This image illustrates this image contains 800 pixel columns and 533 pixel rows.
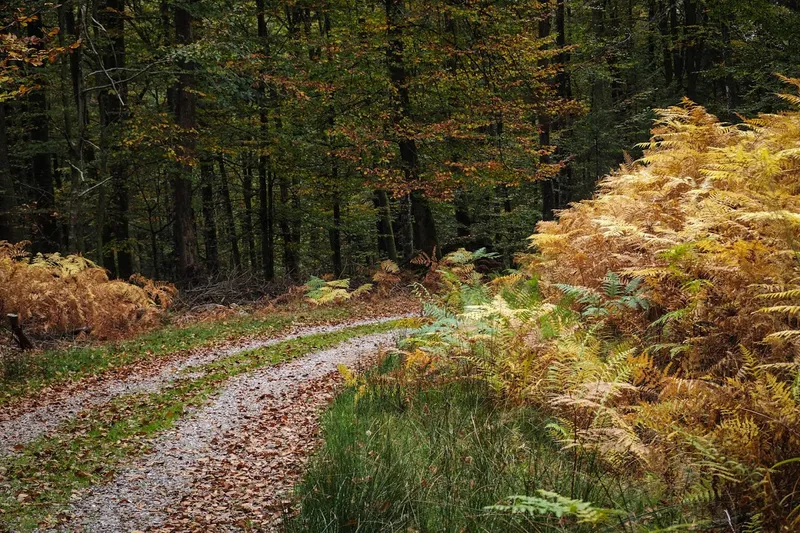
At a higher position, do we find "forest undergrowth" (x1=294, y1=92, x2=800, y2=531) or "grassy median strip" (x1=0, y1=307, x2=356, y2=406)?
"forest undergrowth" (x1=294, y1=92, x2=800, y2=531)

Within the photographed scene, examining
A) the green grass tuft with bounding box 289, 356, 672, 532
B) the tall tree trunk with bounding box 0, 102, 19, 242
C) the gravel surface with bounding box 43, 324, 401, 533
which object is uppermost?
the tall tree trunk with bounding box 0, 102, 19, 242

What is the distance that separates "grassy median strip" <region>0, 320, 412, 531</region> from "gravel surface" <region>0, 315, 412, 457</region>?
0.64ft

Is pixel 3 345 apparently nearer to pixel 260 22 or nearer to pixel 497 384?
pixel 497 384

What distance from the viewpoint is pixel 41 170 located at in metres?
18.3

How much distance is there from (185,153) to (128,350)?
631 centimetres

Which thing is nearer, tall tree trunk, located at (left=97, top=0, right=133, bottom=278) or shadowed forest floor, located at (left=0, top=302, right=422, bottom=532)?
shadowed forest floor, located at (left=0, top=302, right=422, bottom=532)

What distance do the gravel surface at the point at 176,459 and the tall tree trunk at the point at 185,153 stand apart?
26.4 ft

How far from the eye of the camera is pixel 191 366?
364 inches

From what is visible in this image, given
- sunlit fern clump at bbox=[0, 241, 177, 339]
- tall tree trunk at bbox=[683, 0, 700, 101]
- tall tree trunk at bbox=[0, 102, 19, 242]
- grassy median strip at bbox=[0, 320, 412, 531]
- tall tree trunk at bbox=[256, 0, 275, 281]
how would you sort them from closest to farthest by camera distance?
grassy median strip at bbox=[0, 320, 412, 531], sunlit fern clump at bbox=[0, 241, 177, 339], tall tree trunk at bbox=[0, 102, 19, 242], tall tree trunk at bbox=[256, 0, 275, 281], tall tree trunk at bbox=[683, 0, 700, 101]

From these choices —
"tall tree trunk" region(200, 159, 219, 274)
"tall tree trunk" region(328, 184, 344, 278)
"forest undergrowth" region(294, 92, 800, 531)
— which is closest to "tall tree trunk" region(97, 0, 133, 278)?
"tall tree trunk" region(200, 159, 219, 274)

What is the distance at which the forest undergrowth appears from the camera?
3256 mm

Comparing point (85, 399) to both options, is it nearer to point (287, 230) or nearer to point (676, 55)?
point (287, 230)

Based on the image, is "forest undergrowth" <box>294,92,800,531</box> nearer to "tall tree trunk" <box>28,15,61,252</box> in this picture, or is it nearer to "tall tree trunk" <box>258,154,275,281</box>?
"tall tree trunk" <box>258,154,275,281</box>

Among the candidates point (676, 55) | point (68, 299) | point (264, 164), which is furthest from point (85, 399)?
point (676, 55)
